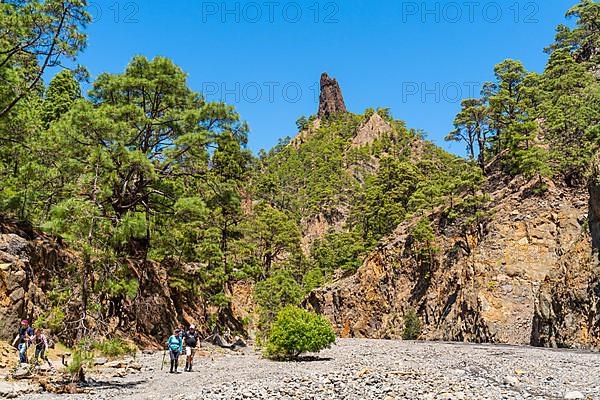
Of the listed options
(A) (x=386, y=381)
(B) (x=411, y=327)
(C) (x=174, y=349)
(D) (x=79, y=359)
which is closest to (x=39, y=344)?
(C) (x=174, y=349)

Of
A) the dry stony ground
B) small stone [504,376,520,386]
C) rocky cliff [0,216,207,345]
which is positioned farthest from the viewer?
rocky cliff [0,216,207,345]

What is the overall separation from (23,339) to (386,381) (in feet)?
37.2

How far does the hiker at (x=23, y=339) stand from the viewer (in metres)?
14.4

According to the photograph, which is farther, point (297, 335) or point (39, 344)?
point (297, 335)

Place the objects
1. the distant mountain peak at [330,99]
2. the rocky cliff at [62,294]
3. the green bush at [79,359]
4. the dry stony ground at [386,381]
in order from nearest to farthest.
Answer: the dry stony ground at [386,381] → the green bush at [79,359] → the rocky cliff at [62,294] → the distant mountain peak at [330,99]

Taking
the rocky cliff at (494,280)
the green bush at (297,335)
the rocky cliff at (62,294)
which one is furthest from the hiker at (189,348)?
the rocky cliff at (494,280)

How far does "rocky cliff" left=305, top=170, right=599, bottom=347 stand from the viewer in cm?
2298

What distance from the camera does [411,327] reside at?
39.2 m

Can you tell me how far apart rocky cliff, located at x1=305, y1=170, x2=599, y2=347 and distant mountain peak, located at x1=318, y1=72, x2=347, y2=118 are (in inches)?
4356

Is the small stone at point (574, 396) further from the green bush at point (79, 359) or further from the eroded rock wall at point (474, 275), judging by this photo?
the eroded rock wall at point (474, 275)

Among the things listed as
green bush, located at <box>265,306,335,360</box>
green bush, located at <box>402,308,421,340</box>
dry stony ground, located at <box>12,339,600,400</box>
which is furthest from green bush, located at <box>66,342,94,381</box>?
green bush, located at <box>402,308,421,340</box>

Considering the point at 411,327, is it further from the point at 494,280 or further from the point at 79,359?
the point at 79,359

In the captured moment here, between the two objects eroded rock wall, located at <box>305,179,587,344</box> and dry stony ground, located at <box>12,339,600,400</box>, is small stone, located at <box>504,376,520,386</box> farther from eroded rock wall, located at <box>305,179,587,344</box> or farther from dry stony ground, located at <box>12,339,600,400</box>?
eroded rock wall, located at <box>305,179,587,344</box>

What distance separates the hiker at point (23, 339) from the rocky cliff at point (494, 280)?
22.1 m
